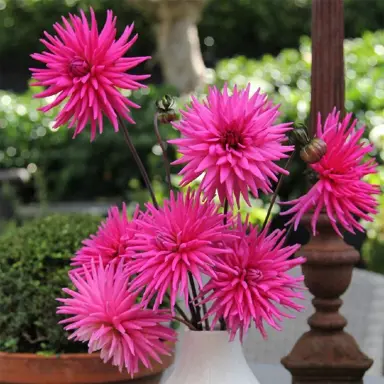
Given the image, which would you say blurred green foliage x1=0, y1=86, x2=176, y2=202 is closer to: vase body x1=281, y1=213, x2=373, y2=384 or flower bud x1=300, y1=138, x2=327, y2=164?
vase body x1=281, y1=213, x2=373, y2=384

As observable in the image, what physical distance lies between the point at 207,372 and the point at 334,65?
60 centimetres

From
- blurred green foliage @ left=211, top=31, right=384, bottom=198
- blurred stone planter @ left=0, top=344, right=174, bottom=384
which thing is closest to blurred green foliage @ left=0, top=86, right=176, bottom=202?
blurred green foliage @ left=211, top=31, right=384, bottom=198

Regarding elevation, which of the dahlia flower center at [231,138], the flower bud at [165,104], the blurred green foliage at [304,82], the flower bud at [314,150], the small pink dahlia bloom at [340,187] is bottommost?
the small pink dahlia bloom at [340,187]

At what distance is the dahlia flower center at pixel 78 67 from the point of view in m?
1.06

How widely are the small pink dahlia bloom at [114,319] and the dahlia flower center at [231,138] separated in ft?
0.66

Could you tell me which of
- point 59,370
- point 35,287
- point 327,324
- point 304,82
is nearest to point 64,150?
point 304,82

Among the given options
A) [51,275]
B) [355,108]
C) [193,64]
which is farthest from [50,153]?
[51,275]

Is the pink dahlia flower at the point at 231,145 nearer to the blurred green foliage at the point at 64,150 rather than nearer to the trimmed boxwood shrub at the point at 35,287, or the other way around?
the trimmed boxwood shrub at the point at 35,287

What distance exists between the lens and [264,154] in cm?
101

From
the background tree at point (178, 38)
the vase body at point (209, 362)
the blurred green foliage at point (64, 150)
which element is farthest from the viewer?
the background tree at point (178, 38)

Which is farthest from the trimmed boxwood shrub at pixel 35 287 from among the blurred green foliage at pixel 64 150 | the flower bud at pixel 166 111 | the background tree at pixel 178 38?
the background tree at pixel 178 38

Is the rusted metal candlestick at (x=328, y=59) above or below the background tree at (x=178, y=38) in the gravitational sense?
below

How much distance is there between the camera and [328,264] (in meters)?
1.44

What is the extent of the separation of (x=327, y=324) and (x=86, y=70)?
0.65 metres
